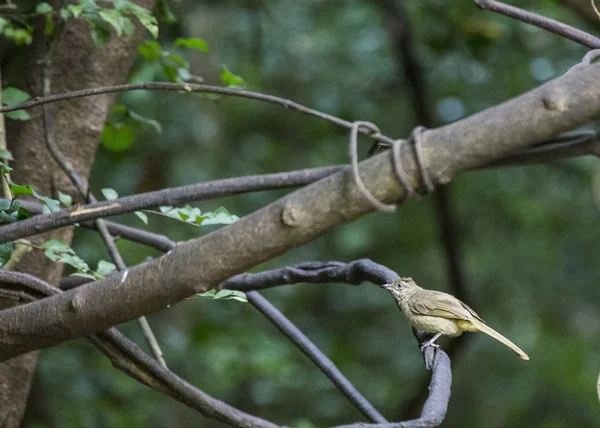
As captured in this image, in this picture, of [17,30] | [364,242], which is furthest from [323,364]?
[364,242]

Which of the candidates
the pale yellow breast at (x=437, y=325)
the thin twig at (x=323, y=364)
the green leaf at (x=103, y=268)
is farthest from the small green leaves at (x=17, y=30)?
the pale yellow breast at (x=437, y=325)

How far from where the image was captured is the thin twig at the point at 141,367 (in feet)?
5.31

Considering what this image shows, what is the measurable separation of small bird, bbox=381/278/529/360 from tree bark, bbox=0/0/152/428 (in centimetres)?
98

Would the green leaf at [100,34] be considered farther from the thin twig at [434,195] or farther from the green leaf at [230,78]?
the thin twig at [434,195]

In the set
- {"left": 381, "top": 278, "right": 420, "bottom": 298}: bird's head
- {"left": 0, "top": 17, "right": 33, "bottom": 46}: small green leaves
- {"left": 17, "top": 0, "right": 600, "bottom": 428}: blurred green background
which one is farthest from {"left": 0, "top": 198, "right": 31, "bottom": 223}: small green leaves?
{"left": 17, "top": 0, "right": 600, "bottom": 428}: blurred green background

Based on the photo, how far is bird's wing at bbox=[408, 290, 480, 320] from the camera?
7.08ft

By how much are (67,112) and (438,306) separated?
47.6 inches

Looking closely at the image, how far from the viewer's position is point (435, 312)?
87.0 inches

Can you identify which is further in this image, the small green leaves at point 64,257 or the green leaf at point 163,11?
the green leaf at point 163,11

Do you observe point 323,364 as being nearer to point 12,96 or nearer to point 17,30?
point 12,96

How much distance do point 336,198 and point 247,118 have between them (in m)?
5.23

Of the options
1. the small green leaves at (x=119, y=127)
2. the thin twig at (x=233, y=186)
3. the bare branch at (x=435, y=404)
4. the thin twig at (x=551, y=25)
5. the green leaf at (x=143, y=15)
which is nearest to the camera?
the bare branch at (x=435, y=404)

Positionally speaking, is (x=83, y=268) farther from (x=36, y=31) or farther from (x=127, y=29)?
(x=36, y=31)

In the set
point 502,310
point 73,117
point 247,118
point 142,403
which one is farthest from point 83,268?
point 502,310
